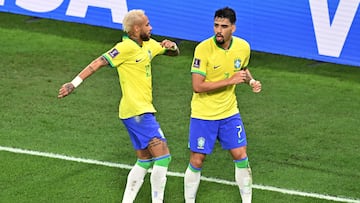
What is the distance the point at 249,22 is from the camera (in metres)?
15.7

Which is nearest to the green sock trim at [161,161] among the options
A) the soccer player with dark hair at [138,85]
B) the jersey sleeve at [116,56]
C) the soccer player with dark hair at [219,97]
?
the soccer player with dark hair at [138,85]

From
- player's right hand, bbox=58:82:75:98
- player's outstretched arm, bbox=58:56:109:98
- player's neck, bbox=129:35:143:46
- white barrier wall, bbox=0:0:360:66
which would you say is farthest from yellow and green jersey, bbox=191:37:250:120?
white barrier wall, bbox=0:0:360:66

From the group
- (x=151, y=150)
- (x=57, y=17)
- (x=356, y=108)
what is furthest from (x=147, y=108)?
(x=57, y=17)

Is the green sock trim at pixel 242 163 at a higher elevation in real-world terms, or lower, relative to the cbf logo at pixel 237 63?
lower

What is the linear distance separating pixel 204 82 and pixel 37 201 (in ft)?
7.78

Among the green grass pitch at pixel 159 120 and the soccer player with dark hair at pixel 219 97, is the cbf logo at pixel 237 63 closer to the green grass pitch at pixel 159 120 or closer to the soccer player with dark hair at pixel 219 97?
the soccer player with dark hair at pixel 219 97

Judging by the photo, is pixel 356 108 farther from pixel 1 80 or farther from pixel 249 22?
pixel 1 80

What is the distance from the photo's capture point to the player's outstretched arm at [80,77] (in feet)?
31.2

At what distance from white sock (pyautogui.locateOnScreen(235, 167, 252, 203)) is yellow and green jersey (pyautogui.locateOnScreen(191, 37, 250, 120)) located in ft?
2.00

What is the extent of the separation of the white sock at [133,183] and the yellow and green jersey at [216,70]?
82cm

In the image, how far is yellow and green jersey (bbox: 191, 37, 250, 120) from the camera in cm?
988

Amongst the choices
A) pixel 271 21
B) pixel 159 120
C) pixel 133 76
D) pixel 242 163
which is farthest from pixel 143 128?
pixel 271 21

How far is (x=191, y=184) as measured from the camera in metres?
10.2

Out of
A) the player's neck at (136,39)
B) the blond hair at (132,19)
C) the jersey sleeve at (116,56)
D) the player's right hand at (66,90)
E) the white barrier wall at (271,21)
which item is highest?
the blond hair at (132,19)
